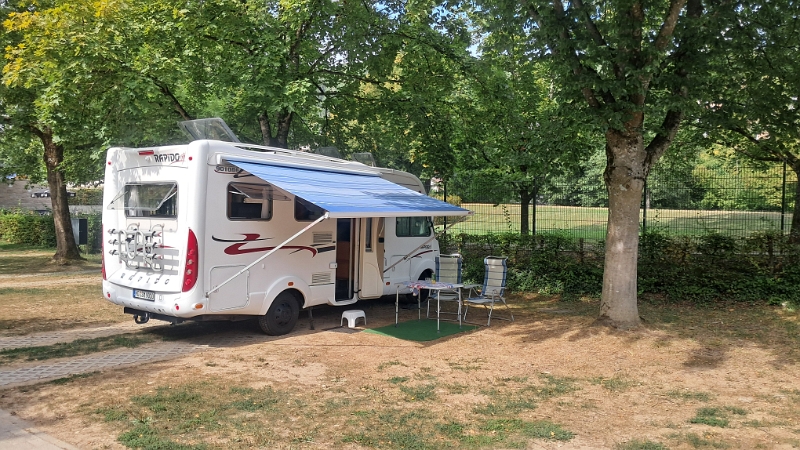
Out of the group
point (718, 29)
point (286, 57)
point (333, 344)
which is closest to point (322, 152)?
point (286, 57)

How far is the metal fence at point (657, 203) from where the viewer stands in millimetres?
12219

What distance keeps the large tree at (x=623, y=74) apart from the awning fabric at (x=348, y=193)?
2.39m

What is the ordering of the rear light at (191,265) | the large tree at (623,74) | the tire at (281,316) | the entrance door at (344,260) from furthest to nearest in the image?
1. the entrance door at (344,260)
2. the tire at (281,316)
3. the large tree at (623,74)
4. the rear light at (191,265)

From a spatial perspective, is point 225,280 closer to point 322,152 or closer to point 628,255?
point 322,152

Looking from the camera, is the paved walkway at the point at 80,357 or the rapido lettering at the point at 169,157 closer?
the paved walkway at the point at 80,357

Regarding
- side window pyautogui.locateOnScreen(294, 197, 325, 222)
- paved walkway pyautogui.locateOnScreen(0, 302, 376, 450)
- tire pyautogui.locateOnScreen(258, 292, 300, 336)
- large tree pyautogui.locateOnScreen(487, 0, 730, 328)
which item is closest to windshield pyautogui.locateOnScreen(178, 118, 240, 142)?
side window pyautogui.locateOnScreen(294, 197, 325, 222)

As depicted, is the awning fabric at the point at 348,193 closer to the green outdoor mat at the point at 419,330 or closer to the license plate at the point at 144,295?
the green outdoor mat at the point at 419,330

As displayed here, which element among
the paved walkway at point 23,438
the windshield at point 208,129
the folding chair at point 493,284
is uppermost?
the windshield at point 208,129

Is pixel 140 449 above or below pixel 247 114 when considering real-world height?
below

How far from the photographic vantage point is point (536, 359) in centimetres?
791

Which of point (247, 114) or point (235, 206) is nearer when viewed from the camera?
point (235, 206)

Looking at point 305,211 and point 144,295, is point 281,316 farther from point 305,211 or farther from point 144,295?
point 144,295

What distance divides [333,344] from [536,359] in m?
2.71

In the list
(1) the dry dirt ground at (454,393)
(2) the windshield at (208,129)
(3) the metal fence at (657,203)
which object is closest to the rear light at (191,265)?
(1) the dry dirt ground at (454,393)
